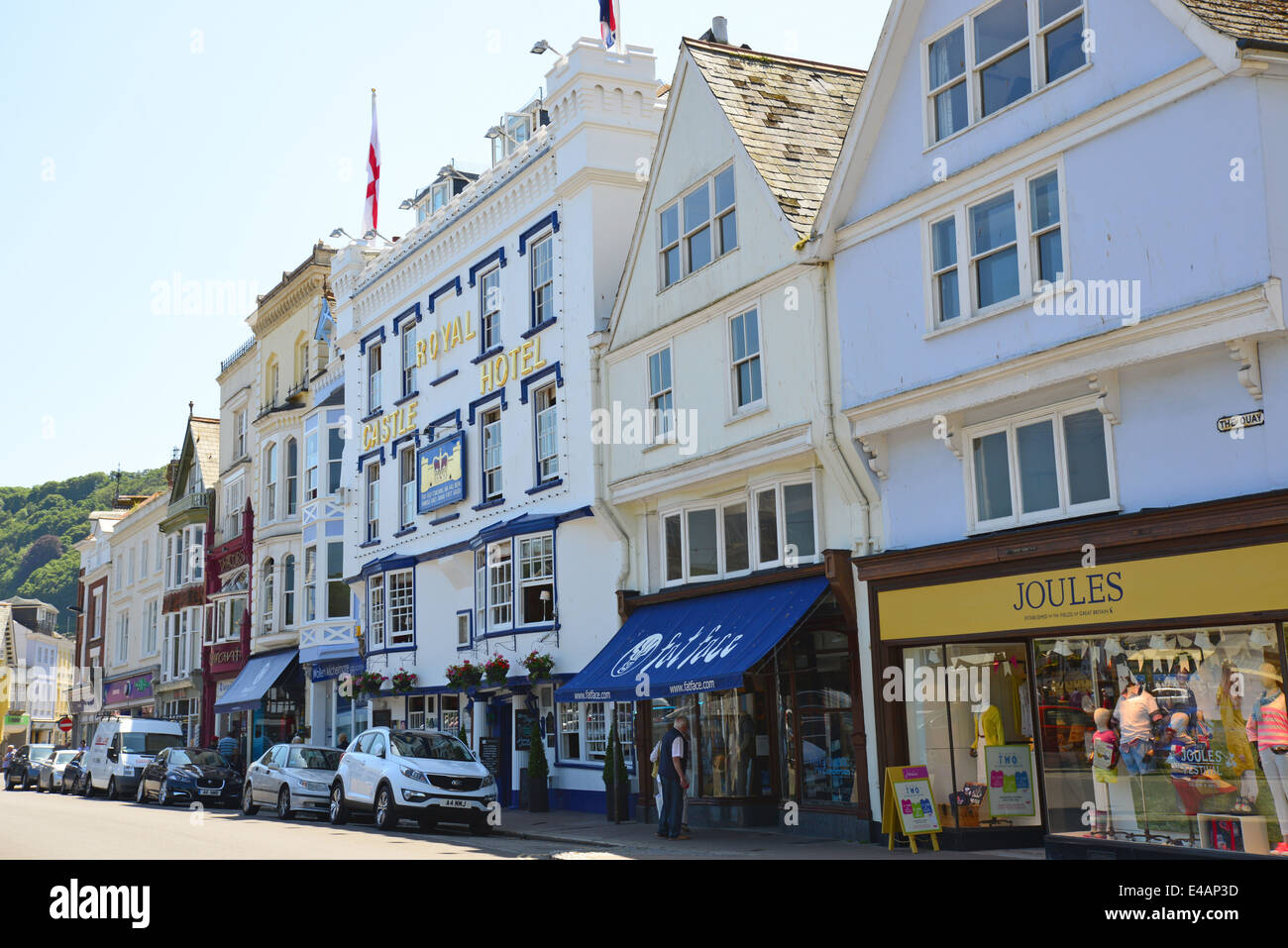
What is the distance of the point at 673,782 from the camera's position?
1942 cm

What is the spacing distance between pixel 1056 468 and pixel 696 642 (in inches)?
268

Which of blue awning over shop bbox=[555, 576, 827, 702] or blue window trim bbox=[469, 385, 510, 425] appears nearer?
blue awning over shop bbox=[555, 576, 827, 702]

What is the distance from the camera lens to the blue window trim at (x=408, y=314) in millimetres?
33188

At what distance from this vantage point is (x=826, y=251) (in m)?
18.6

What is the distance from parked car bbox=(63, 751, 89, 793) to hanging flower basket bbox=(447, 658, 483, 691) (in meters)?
16.3

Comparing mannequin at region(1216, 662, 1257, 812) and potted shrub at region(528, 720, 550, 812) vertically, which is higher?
mannequin at region(1216, 662, 1257, 812)

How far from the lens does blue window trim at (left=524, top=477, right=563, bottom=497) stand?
26.2 meters

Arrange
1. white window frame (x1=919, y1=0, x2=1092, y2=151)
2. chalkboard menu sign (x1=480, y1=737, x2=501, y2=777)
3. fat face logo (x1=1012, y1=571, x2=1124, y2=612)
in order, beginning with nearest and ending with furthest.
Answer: fat face logo (x1=1012, y1=571, x2=1124, y2=612) < white window frame (x1=919, y1=0, x2=1092, y2=151) < chalkboard menu sign (x1=480, y1=737, x2=501, y2=777)

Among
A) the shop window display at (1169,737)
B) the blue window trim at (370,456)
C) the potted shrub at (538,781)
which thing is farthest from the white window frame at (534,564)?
the shop window display at (1169,737)

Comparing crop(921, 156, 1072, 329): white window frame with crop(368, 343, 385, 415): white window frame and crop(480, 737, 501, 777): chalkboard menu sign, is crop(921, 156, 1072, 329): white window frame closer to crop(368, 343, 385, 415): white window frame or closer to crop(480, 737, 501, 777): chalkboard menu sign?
crop(480, 737, 501, 777): chalkboard menu sign

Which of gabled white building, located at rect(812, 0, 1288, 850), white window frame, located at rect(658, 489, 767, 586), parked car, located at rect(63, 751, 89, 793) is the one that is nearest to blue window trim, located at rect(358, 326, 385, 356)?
white window frame, located at rect(658, 489, 767, 586)

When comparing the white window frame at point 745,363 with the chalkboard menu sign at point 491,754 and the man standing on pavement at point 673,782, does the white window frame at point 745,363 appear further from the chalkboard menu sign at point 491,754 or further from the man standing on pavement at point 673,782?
the chalkboard menu sign at point 491,754

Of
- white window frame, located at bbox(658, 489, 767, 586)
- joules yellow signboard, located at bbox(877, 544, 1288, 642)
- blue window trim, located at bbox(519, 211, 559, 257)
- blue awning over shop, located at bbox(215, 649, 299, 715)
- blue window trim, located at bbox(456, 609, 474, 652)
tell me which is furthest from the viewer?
blue awning over shop, located at bbox(215, 649, 299, 715)
